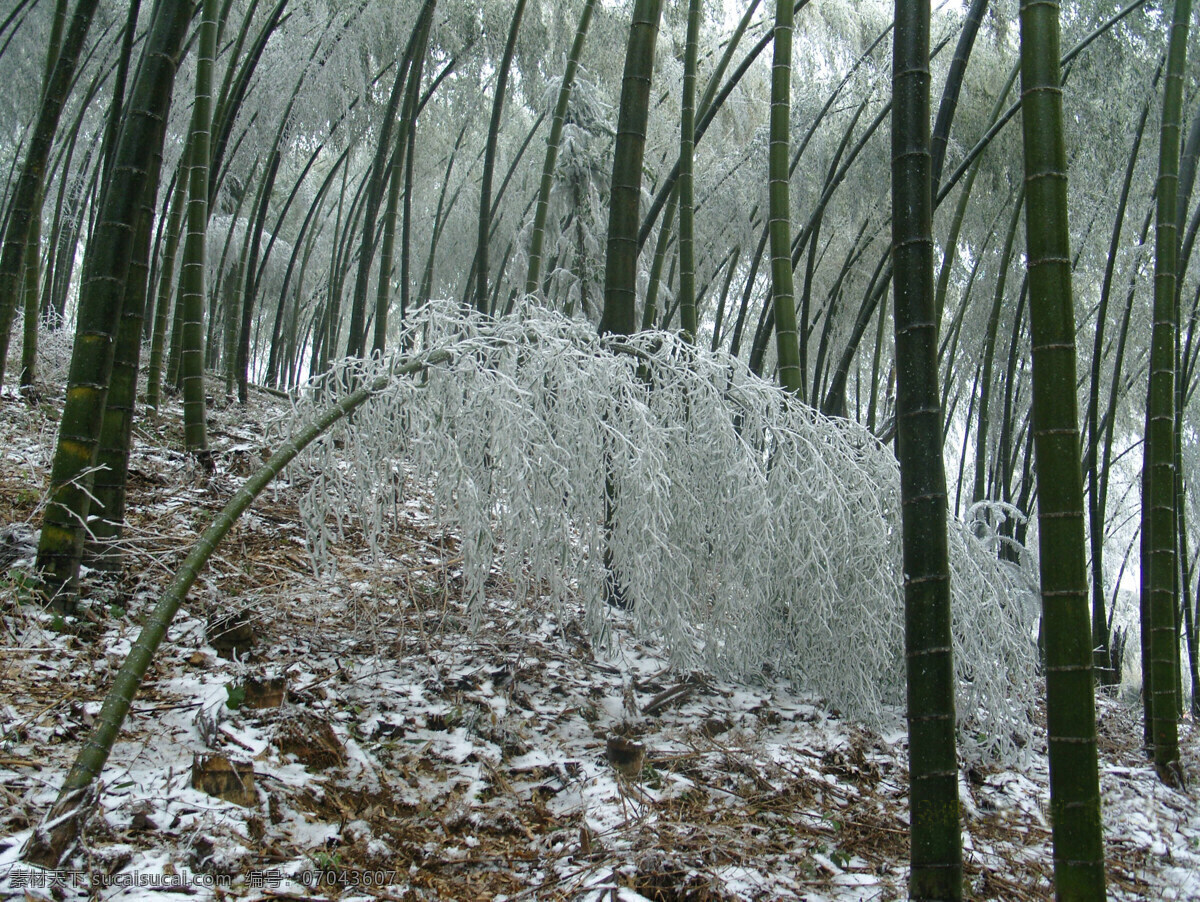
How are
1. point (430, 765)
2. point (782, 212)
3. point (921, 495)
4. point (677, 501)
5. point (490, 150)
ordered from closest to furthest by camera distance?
point (921, 495), point (430, 765), point (677, 501), point (782, 212), point (490, 150)

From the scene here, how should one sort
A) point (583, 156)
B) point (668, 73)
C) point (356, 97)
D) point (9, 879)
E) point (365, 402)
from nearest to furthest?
point (9, 879)
point (365, 402)
point (356, 97)
point (583, 156)
point (668, 73)

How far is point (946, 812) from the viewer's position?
→ 1299mm

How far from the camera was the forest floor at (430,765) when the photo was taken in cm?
149

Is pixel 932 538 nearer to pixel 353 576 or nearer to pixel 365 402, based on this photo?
pixel 365 402

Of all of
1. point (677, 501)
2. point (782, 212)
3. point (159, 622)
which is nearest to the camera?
point (159, 622)

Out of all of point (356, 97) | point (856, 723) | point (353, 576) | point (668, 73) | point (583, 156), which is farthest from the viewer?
point (668, 73)

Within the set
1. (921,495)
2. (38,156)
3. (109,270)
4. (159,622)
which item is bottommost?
(159,622)

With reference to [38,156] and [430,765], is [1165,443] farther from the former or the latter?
[38,156]

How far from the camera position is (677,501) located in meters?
2.27

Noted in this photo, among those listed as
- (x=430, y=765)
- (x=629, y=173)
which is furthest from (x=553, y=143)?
(x=430, y=765)

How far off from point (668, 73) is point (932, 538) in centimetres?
557

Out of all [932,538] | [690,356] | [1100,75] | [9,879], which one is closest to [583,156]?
[1100,75]

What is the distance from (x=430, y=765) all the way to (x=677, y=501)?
92cm

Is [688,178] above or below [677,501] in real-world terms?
above
